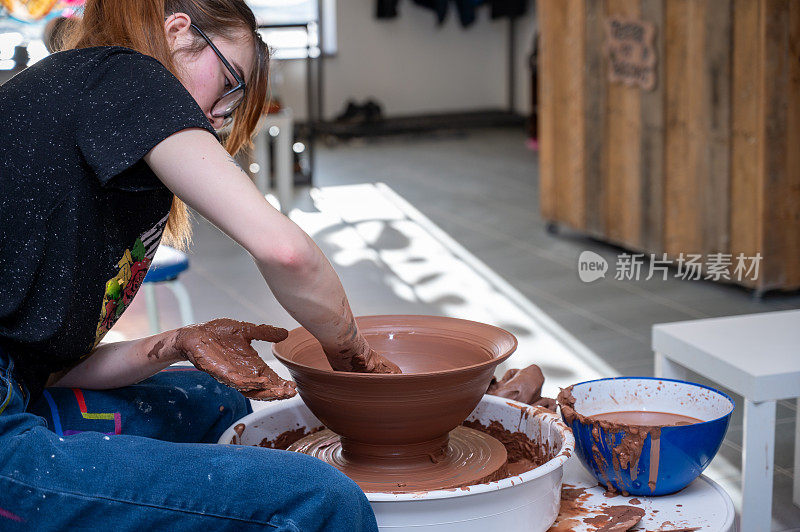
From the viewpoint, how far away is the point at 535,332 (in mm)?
3498

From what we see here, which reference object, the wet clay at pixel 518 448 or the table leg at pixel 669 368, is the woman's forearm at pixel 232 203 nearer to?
the wet clay at pixel 518 448

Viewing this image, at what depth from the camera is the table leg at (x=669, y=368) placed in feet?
6.89

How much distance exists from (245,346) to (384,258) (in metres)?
3.15

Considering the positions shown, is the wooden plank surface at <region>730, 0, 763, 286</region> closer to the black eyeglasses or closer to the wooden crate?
the wooden crate

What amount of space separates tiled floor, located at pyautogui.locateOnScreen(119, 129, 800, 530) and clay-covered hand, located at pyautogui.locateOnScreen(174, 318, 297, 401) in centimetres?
135

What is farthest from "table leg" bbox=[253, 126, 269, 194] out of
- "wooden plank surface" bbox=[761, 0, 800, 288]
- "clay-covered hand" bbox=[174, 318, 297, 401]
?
"clay-covered hand" bbox=[174, 318, 297, 401]

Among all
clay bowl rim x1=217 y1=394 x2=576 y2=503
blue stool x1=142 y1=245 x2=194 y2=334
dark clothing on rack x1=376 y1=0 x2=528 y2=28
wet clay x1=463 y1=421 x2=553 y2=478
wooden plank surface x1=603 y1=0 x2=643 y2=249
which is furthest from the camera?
dark clothing on rack x1=376 y1=0 x2=528 y2=28

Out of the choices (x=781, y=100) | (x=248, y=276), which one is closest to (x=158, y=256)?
(x=248, y=276)

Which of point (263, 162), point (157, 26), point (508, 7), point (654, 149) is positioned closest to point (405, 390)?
point (157, 26)

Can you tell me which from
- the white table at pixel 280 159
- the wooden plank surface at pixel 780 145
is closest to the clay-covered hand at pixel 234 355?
the wooden plank surface at pixel 780 145

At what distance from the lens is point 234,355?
1399 millimetres

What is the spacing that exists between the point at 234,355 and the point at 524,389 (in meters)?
0.64

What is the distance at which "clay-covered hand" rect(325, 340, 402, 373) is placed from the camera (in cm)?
134

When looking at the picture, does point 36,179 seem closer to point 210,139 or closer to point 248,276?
point 210,139
